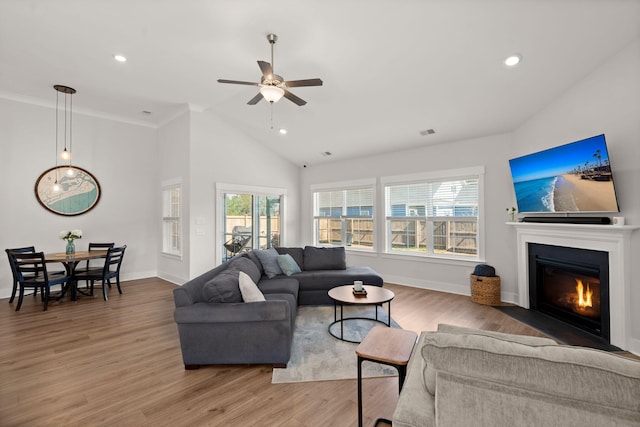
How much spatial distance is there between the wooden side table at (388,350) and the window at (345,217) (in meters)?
4.44

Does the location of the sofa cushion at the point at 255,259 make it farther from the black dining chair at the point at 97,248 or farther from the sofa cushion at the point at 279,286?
the black dining chair at the point at 97,248

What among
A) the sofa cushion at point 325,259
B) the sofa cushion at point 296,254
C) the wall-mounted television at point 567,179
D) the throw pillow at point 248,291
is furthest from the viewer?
the sofa cushion at point 296,254

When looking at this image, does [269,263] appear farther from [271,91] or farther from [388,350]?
[388,350]

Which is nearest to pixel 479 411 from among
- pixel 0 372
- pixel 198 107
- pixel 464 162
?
pixel 0 372

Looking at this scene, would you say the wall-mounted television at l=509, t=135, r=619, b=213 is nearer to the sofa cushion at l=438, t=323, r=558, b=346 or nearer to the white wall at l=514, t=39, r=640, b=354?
the white wall at l=514, t=39, r=640, b=354

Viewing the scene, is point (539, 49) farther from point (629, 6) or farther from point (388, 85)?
point (388, 85)

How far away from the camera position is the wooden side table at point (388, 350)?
1.67 m

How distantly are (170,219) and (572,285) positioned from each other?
695cm

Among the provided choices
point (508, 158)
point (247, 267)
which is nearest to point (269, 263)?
point (247, 267)

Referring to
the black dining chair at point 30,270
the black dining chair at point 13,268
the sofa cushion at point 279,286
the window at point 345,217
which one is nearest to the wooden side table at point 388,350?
the sofa cushion at point 279,286

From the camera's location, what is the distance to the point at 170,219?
6.33 metres

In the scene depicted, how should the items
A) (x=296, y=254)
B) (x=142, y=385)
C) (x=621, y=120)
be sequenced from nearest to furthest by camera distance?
(x=142, y=385) < (x=621, y=120) < (x=296, y=254)

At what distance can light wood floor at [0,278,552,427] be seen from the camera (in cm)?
207

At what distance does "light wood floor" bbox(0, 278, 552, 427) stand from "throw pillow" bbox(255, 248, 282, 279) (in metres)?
1.43
